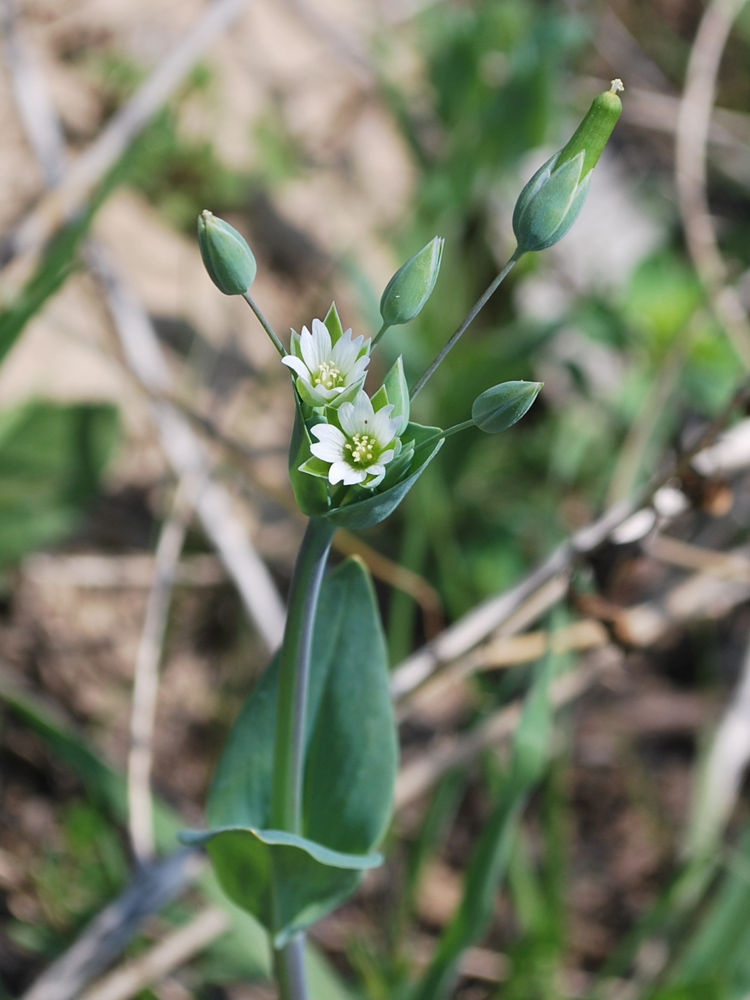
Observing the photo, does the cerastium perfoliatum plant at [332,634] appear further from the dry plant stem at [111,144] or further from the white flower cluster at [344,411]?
the dry plant stem at [111,144]

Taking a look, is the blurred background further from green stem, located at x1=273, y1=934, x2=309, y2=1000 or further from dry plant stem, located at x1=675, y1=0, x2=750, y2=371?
green stem, located at x1=273, y1=934, x2=309, y2=1000

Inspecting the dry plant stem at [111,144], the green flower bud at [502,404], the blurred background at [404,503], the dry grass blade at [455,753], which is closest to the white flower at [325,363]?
the green flower bud at [502,404]

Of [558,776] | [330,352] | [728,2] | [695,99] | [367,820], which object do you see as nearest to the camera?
[330,352]

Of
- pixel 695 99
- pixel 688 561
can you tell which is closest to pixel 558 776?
pixel 688 561

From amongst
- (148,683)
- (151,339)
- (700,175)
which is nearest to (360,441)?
(148,683)

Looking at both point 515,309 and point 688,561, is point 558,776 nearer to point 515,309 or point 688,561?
point 688,561

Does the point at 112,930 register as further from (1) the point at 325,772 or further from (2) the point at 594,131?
(2) the point at 594,131
